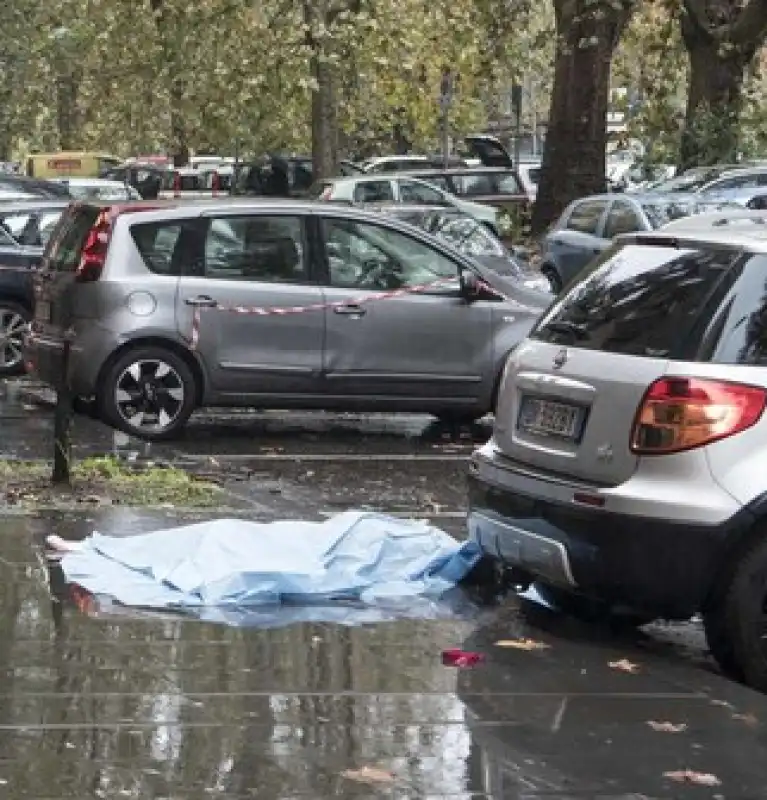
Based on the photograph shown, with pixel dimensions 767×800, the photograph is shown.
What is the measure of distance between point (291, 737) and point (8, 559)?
292cm

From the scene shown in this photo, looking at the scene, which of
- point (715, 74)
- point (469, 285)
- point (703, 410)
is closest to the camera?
point (703, 410)

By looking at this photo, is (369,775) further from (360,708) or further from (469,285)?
(469,285)

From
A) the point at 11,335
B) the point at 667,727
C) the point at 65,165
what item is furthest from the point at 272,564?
the point at 65,165

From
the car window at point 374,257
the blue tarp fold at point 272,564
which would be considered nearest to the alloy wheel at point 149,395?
the car window at point 374,257

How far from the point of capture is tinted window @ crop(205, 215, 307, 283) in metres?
12.9

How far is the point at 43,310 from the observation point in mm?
13469

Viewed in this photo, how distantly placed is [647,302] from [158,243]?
21.3 feet

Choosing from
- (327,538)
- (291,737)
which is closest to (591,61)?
(327,538)

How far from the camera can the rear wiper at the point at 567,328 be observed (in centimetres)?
713

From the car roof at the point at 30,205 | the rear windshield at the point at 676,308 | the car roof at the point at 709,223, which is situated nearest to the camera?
the rear windshield at the point at 676,308

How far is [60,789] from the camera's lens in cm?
512

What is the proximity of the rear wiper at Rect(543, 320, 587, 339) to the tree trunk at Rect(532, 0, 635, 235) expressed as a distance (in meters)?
20.6

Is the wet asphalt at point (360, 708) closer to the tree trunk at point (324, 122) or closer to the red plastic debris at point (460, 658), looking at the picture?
the red plastic debris at point (460, 658)

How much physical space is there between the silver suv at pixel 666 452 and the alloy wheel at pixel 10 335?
32.7 feet
